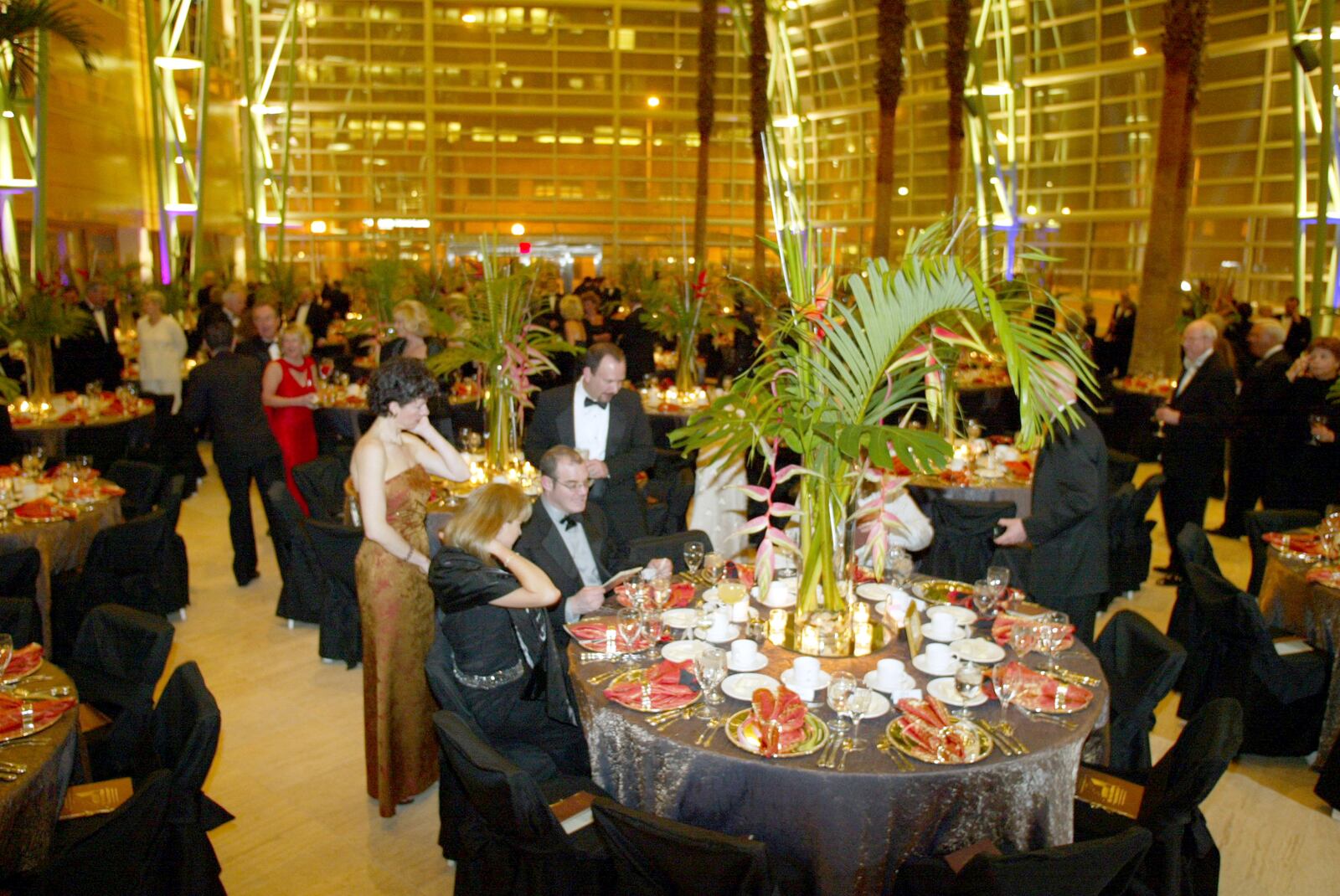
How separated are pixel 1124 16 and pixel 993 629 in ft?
57.1

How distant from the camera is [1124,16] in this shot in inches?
687

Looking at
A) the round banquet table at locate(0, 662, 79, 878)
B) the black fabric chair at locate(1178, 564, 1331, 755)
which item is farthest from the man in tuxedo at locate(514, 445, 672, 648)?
the black fabric chair at locate(1178, 564, 1331, 755)

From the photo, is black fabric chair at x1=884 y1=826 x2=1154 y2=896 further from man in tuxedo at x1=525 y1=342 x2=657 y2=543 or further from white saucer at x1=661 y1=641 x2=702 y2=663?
man in tuxedo at x1=525 y1=342 x2=657 y2=543

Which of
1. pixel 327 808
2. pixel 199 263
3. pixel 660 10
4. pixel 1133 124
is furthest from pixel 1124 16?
pixel 327 808

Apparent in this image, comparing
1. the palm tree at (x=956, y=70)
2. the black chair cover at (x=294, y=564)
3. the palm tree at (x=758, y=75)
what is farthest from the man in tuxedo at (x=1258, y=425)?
the palm tree at (x=758, y=75)

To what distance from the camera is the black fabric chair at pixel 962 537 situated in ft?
17.4

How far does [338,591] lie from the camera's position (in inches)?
211

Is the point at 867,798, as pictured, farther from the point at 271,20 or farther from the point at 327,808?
the point at 271,20

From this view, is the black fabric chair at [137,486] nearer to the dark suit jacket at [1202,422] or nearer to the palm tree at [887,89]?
the dark suit jacket at [1202,422]

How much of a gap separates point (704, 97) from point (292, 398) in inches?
628

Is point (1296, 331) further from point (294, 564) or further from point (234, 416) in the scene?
point (234, 416)

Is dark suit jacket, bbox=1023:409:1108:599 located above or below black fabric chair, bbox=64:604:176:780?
above

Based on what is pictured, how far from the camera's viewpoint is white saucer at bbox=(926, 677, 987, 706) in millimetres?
2916

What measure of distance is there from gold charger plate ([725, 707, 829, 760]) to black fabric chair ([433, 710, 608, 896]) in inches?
19.1
